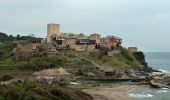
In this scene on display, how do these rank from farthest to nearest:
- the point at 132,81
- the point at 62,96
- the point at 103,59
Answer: the point at 103,59, the point at 132,81, the point at 62,96

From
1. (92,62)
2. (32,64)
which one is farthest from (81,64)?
(32,64)

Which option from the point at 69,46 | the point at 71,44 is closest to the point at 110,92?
the point at 69,46

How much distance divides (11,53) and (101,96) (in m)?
48.0

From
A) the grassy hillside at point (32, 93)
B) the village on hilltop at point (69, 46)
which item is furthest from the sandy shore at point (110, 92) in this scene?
the village on hilltop at point (69, 46)

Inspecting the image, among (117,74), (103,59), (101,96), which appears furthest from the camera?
(103,59)

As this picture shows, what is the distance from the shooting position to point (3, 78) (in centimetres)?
7400

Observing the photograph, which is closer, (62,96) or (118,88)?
(62,96)

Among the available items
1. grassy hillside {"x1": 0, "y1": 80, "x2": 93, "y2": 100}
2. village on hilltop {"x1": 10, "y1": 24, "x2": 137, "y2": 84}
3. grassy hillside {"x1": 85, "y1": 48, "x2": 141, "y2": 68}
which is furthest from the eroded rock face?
grassy hillside {"x1": 0, "y1": 80, "x2": 93, "y2": 100}

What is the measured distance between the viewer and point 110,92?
71.1 m

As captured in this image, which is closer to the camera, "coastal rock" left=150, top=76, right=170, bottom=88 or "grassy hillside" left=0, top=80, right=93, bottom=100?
"grassy hillside" left=0, top=80, right=93, bottom=100

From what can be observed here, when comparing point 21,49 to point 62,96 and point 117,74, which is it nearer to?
point 117,74

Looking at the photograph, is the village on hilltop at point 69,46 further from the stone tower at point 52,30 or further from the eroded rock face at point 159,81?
the eroded rock face at point 159,81

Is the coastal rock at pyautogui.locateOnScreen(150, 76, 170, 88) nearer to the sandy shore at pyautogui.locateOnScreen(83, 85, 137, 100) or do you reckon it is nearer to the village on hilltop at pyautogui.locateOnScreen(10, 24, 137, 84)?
the sandy shore at pyautogui.locateOnScreen(83, 85, 137, 100)

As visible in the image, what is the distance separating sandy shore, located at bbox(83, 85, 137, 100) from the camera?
65.2 metres
